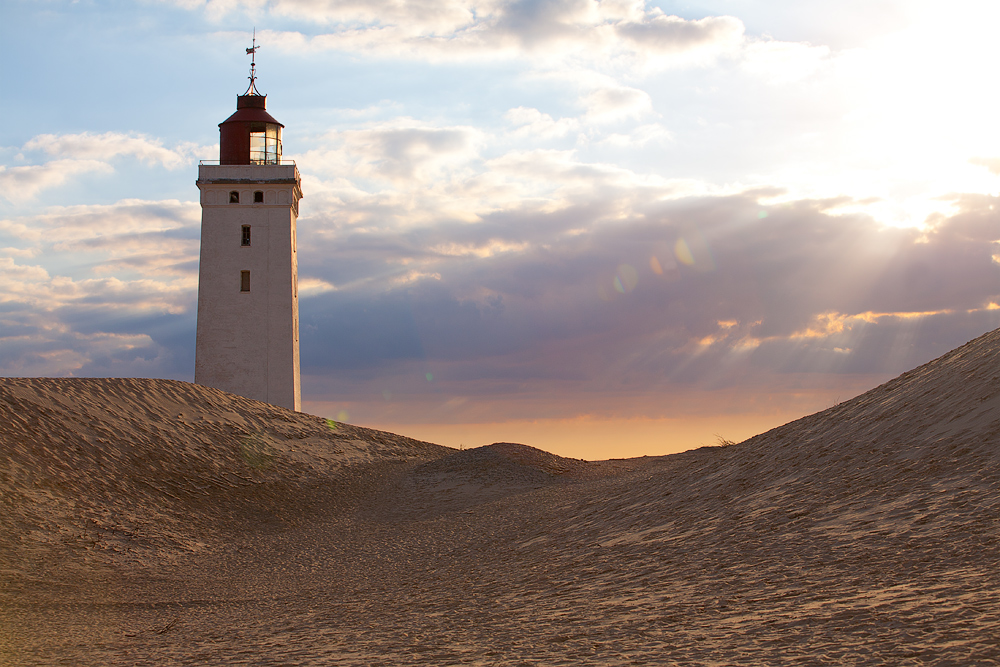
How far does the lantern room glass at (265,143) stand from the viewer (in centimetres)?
3219

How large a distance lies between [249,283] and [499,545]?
21241 mm

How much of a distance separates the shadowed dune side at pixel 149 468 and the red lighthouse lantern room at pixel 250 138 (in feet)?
44.8

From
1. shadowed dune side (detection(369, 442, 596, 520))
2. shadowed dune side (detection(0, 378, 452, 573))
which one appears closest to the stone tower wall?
shadowed dune side (detection(0, 378, 452, 573))

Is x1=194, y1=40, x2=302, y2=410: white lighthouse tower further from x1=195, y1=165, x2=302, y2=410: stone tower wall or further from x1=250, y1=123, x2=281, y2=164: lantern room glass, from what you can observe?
x1=250, y1=123, x2=281, y2=164: lantern room glass

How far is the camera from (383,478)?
778 inches

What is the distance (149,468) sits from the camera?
16844 mm

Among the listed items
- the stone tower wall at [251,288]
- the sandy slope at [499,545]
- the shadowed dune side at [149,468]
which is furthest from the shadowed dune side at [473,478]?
the stone tower wall at [251,288]

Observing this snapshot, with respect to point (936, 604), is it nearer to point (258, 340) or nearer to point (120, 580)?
point (120, 580)

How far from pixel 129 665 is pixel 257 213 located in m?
25.4

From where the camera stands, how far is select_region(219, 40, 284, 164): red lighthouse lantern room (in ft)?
104

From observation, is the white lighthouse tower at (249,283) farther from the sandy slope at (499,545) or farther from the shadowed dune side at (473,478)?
the shadowed dune side at (473,478)

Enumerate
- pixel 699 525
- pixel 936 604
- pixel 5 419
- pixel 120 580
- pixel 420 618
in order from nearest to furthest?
pixel 936 604 < pixel 420 618 < pixel 699 525 < pixel 120 580 < pixel 5 419

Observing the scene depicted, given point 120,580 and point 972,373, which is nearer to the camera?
point 972,373

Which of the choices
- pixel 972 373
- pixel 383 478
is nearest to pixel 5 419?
pixel 383 478
